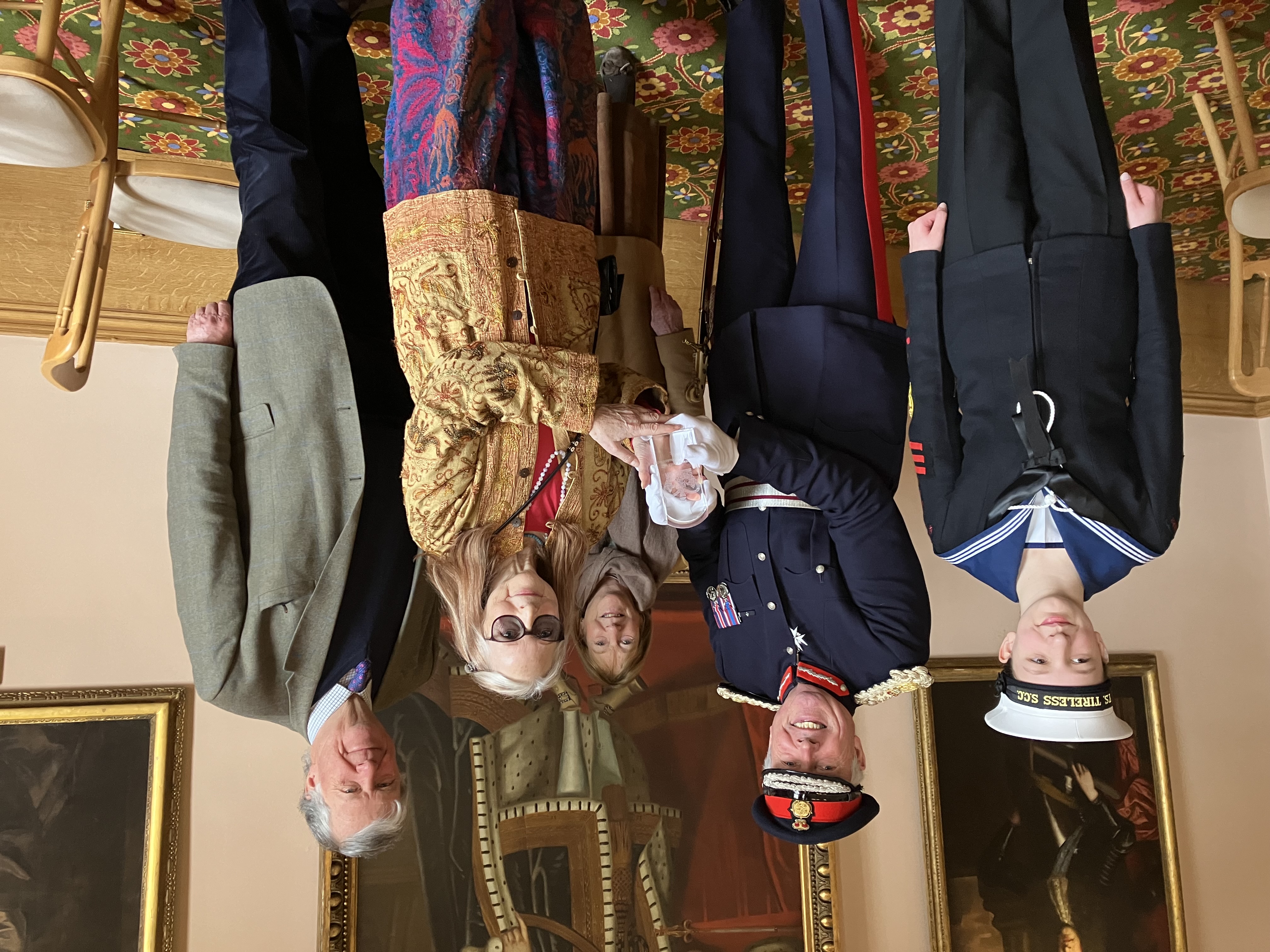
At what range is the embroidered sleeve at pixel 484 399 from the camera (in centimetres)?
179

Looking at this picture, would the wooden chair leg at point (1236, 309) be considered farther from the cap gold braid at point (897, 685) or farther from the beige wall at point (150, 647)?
the beige wall at point (150, 647)

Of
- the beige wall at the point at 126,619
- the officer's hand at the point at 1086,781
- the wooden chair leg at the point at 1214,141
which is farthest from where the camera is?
the officer's hand at the point at 1086,781

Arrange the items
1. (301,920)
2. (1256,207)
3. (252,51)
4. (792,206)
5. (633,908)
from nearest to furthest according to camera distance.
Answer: (252,51) → (1256,207) → (301,920) → (633,908) → (792,206)

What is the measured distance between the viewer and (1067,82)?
6.68 ft

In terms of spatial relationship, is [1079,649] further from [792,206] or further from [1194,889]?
[1194,889]

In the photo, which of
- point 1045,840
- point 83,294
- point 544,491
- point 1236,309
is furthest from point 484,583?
point 1045,840

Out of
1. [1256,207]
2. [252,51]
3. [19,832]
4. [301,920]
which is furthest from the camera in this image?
[301,920]

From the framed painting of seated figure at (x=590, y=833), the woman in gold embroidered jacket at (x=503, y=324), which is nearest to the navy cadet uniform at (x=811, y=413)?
the woman in gold embroidered jacket at (x=503, y=324)

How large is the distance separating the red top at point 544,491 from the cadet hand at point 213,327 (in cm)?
80

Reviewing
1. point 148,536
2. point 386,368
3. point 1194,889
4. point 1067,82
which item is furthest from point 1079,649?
point 1194,889

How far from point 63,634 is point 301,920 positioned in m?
1.15

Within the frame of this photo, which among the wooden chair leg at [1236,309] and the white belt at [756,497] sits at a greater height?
the wooden chair leg at [1236,309]

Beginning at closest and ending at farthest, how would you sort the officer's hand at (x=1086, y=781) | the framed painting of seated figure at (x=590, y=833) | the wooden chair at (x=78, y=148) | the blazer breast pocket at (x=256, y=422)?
the wooden chair at (x=78, y=148) → the blazer breast pocket at (x=256, y=422) → the framed painting of seated figure at (x=590, y=833) → the officer's hand at (x=1086, y=781)

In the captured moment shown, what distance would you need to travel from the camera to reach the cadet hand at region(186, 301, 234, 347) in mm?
2248
